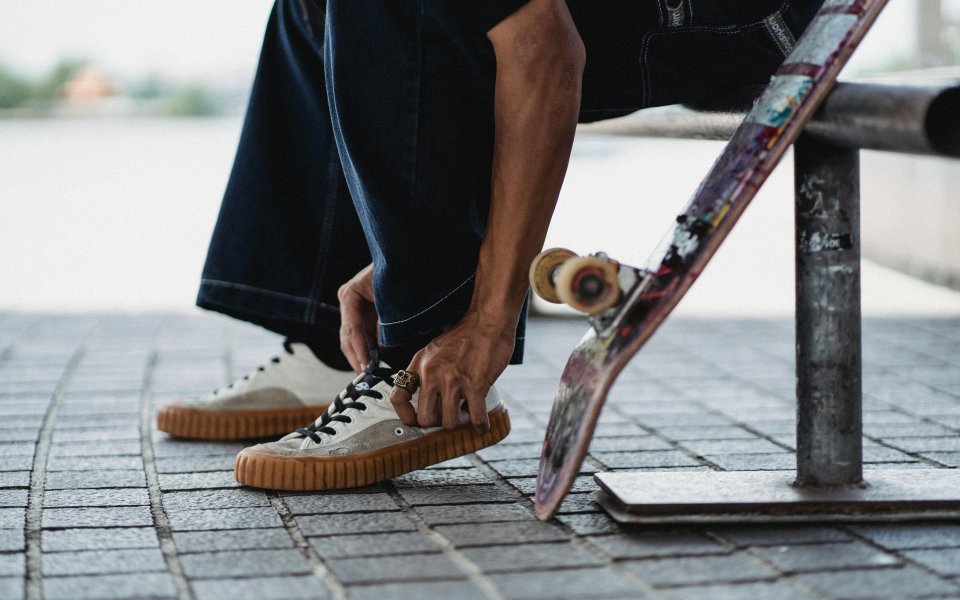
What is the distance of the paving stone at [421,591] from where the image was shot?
1.30 meters

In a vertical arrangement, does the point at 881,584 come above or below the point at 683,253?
below

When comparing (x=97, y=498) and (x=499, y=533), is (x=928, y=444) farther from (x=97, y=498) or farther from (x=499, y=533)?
(x=97, y=498)

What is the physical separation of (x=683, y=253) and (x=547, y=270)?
0.59ft

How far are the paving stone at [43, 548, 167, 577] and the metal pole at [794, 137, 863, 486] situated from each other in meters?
0.91

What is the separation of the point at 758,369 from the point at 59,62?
11.8m

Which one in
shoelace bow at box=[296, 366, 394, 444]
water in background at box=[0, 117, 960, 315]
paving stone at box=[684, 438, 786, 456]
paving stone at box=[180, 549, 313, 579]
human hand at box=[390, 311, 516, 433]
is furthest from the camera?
water in background at box=[0, 117, 960, 315]

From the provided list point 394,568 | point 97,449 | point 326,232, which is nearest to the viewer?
point 394,568

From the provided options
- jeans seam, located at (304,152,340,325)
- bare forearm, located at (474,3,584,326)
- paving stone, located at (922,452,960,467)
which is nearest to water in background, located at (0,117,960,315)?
jeans seam, located at (304,152,340,325)

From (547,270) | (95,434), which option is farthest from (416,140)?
(95,434)

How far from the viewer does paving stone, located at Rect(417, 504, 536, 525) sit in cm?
162

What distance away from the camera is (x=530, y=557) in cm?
143

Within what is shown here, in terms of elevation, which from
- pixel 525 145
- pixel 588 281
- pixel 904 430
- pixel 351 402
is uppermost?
pixel 525 145

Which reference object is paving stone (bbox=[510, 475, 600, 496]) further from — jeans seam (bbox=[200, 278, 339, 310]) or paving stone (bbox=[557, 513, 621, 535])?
jeans seam (bbox=[200, 278, 339, 310])

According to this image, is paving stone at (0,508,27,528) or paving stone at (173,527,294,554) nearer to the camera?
paving stone at (173,527,294,554)
